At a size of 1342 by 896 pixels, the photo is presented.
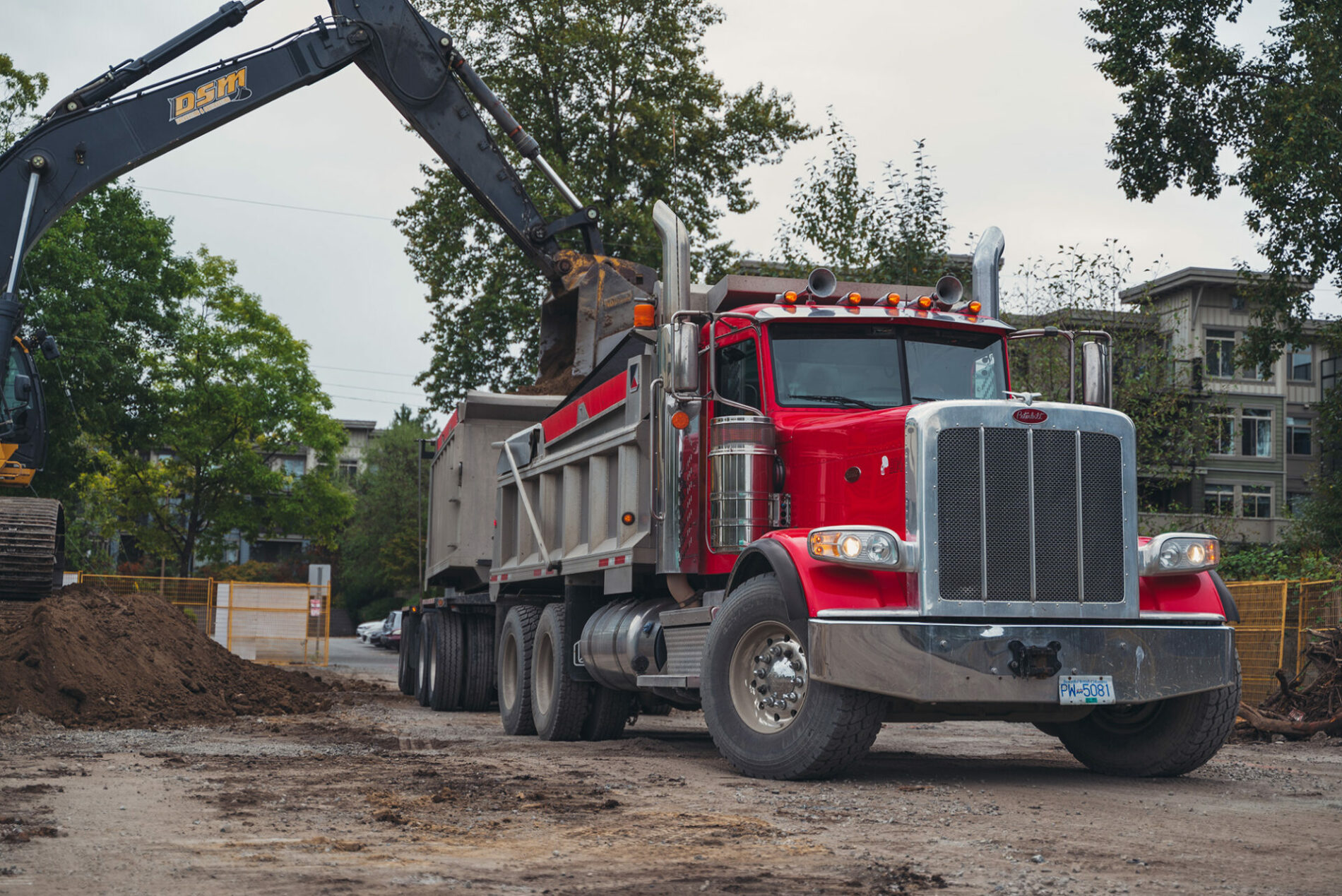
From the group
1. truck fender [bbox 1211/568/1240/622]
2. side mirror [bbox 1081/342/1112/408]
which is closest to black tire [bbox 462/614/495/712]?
side mirror [bbox 1081/342/1112/408]

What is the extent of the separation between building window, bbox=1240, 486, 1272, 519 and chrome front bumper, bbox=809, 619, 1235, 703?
45151mm

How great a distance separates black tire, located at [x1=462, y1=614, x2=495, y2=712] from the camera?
17641 mm

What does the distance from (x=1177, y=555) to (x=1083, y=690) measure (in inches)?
49.6

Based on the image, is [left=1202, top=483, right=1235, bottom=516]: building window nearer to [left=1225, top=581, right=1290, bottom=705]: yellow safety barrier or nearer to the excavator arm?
[left=1225, top=581, right=1290, bottom=705]: yellow safety barrier

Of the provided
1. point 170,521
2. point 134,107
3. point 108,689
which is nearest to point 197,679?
point 108,689

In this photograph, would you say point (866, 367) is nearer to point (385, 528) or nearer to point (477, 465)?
point (477, 465)

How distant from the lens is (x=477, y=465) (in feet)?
55.8

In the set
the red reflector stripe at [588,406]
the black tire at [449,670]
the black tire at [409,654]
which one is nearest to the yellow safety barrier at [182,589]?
the black tire at [409,654]

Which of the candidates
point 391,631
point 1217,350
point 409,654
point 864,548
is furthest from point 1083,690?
point 391,631

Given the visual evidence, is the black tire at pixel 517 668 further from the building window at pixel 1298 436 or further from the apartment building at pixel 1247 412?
the building window at pixel 1298 436

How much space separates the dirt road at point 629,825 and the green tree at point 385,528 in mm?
58207

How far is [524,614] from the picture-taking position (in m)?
13.8

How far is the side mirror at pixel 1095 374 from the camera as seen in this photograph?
9.99m

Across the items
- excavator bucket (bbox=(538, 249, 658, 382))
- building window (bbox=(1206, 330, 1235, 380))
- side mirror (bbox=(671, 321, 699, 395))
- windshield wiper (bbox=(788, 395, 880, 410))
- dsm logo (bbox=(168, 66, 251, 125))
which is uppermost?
building window (bbox=(1206, 330, 1235, 380))
